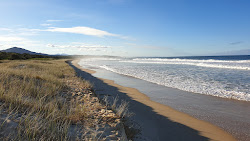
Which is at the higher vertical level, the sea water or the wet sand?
the sea water

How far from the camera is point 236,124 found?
5305 mm

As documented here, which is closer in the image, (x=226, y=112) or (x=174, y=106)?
(x=226, y=112)

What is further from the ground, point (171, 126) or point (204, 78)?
point (204, 78)

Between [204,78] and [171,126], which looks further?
[204,78]

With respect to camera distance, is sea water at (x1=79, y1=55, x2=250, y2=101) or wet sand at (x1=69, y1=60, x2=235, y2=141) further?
sea water at (x1=79, y1=55, x2=250, y2=101)

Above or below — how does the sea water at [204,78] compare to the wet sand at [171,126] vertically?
above

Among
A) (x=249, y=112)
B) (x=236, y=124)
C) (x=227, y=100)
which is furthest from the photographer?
(x=227, y=100)

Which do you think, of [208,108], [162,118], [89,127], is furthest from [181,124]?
[89,127]

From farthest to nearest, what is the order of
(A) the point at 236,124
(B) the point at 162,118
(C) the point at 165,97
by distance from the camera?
(C) the point at 165,97, (B) the point at 162,118, (A) the point at 236,124

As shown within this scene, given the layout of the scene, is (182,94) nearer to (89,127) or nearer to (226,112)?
(226,112)

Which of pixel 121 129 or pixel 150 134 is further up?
pixel 121 129

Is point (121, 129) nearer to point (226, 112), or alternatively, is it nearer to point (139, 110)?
point (139, 110)

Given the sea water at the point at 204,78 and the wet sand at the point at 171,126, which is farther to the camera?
the sea water at the point at 204,78

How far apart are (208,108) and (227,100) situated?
6.34ft
